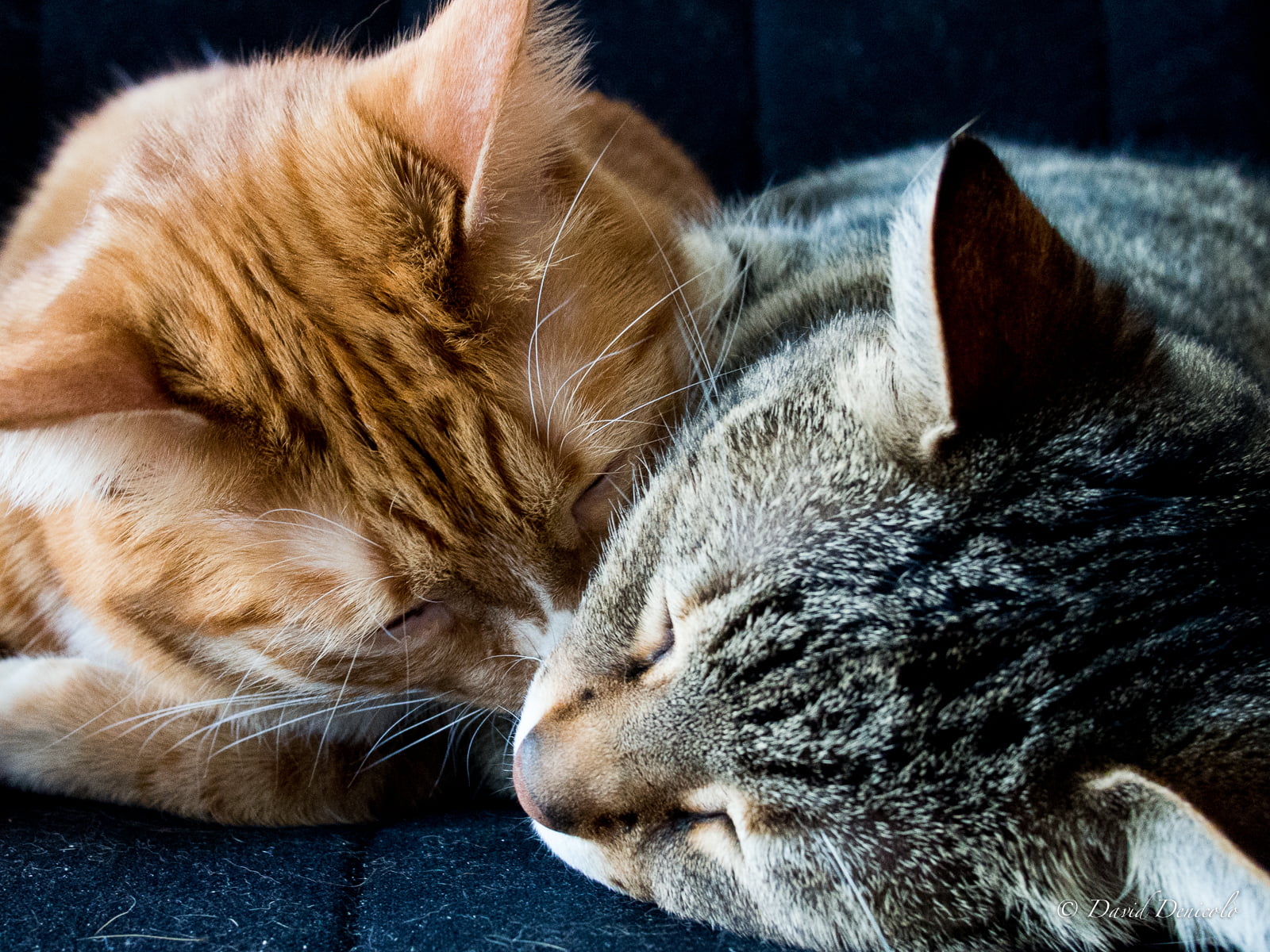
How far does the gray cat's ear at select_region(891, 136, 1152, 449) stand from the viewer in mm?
821

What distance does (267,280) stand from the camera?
1055mm

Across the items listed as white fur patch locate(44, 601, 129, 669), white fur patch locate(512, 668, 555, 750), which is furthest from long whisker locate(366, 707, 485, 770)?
white fur patch locate(44, 601, 129, 669)

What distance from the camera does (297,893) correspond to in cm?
100

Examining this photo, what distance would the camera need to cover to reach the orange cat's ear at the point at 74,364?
2.75 ft

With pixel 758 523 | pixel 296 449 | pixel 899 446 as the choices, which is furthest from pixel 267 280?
pixel 899 446

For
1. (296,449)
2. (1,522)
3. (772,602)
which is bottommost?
(1,522)

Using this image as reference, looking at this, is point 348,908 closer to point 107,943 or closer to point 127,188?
point 107,943

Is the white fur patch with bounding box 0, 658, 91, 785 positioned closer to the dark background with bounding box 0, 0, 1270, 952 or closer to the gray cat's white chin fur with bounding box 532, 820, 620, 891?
the dark background with bounding box 0, 0, 1270, 952

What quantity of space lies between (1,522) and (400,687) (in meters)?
0.65

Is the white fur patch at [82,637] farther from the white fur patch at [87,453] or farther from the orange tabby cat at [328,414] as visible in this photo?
the white fur patch at [87,453]

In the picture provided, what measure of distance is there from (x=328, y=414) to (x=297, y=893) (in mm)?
526

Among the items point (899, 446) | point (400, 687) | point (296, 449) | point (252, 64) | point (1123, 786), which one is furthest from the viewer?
point (252, 64)

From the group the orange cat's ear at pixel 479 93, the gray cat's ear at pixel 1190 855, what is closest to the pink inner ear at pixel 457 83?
the orange cat's ear at pixel 479 93

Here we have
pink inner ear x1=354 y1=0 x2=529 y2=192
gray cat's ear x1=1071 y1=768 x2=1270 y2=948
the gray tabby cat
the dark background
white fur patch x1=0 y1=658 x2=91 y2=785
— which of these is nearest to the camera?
gray cat's ear x1=1071 y1=768 x2=1270 y2=948
